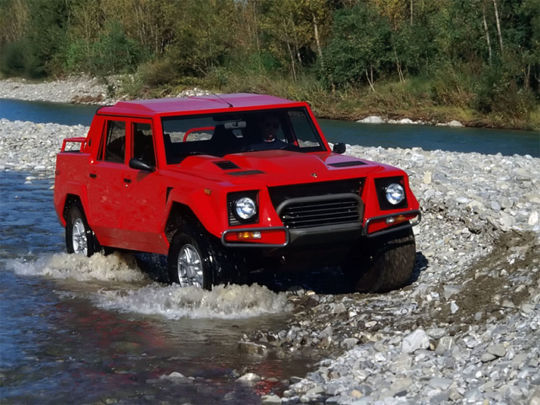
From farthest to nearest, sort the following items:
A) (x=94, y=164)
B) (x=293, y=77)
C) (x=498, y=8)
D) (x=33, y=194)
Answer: (x=293, y=77) → (x=498, y=8) → (x=33, y=194) → (x=94, y=164)

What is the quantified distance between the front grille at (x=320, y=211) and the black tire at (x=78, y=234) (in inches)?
124

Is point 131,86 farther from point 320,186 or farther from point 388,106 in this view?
point 320,186

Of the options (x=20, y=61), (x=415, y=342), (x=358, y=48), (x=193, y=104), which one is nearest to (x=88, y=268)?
(x=193, y=104)

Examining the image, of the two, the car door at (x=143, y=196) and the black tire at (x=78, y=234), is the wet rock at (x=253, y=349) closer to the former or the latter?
the car door at (x=143, y=196)

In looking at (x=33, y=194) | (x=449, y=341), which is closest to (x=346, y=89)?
(x=33, y=194)

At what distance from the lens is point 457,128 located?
128ft

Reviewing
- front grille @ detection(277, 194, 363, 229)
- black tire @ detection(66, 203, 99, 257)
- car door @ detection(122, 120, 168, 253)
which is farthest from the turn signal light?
black tire @ detection(66, 203, 99, 257)

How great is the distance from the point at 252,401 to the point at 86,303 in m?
3.51

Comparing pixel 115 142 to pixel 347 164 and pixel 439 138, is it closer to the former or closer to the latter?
pixel 347 164

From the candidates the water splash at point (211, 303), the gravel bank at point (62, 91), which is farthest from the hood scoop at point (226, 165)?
the gravel bank at point (62, 91)

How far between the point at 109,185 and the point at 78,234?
1.24 meters

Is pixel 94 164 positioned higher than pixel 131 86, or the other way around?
pixel 94 164

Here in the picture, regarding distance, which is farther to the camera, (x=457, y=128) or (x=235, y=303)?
(x=457, y=128)

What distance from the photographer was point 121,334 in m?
9.02
